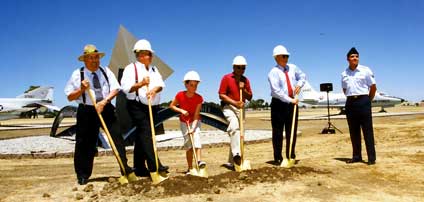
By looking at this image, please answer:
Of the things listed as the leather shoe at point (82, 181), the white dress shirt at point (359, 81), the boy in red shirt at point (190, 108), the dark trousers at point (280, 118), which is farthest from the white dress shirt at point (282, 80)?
the leather shoe at point (82, 181)

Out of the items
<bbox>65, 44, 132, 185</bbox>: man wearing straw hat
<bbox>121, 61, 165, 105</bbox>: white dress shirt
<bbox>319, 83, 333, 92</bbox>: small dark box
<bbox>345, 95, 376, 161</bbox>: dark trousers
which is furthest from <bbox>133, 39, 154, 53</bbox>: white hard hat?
<bbox>319, 83, 333, 92</bbox>: small dark box

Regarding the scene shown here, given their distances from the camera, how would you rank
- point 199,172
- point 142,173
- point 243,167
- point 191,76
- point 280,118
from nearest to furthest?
point 199,172 < point 191,76 < point 142,173 < point 243,167 < point 280,118

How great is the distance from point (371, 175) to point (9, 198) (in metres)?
5.17

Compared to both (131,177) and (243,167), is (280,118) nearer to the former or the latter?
(243,167)

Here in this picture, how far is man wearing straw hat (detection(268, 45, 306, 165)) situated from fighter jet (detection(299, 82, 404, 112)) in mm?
33055

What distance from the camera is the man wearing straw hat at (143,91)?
5488 millimetres

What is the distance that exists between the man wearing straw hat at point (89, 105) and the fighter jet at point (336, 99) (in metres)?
34.9

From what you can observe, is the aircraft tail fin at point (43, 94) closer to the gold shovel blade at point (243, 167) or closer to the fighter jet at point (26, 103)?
the fighter jet at point (26, 103)

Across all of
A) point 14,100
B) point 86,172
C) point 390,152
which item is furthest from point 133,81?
point 14,100

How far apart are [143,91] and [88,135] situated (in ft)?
3.23

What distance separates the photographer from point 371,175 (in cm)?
599

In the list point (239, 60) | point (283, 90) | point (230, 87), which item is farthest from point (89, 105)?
point (283, 90)

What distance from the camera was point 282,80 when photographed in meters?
6.59

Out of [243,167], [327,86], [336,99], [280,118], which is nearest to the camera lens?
[243,167]
